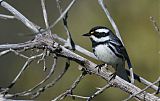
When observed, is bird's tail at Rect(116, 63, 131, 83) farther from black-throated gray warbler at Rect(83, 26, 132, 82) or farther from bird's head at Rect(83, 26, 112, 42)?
bird's head at Rect(83, 26, 112, 42)

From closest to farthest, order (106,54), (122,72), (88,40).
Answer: (122,72)
(106,54)
(88,40)

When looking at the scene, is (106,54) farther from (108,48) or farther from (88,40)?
(88,40)

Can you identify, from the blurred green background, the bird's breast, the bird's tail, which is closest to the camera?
the bird's tail

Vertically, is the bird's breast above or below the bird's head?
below

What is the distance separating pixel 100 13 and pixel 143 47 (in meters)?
1.15

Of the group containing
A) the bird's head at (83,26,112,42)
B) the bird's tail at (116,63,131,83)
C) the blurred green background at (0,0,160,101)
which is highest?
the bird's head at (83,26,112,42)

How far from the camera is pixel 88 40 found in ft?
31.8

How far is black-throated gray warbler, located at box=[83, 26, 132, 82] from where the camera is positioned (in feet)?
14.7

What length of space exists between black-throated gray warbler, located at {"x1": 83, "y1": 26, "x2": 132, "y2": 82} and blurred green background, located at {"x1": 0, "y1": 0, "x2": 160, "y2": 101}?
174 inches

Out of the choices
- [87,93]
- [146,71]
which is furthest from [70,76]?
[146,71]

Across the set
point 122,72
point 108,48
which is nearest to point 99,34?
point 108,48

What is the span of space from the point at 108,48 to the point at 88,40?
514 centimetres

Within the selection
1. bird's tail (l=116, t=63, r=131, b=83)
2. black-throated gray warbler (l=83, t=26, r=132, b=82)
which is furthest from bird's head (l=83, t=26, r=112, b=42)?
bird's tail (l=116, t=63, r=131, b=83)

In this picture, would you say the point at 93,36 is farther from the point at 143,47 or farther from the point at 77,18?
the point at 77,18
